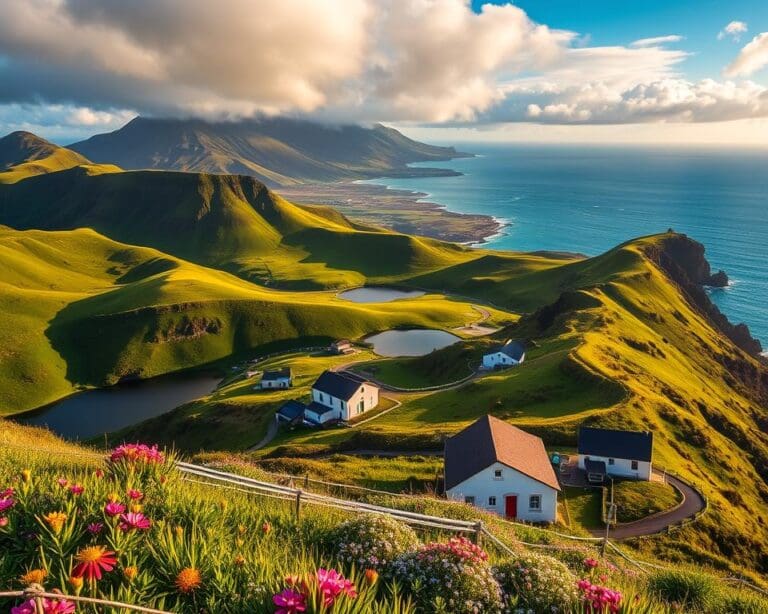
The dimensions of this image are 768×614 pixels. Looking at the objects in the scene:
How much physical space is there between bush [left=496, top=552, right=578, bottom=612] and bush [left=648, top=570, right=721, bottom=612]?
21.5 feet

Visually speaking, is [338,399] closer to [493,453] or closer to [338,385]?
[338,385]

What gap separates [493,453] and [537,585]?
32621mm

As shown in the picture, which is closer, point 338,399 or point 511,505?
point 511,505

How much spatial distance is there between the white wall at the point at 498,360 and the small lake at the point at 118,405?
58499mm

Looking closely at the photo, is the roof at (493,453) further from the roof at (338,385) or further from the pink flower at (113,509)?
the pink flower at (113,509)

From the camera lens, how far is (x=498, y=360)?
91.4 metres

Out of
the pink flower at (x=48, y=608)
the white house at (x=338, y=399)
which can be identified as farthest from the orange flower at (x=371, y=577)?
the white house at (x=338, y=399)

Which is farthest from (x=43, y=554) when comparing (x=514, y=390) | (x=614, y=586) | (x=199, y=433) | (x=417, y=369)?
(x=417, y=369)

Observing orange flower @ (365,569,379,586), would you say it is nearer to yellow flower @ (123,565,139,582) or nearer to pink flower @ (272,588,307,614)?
pink flower @ (272,588,307,614)

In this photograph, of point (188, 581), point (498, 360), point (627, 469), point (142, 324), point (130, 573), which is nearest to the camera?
point (130, 573)

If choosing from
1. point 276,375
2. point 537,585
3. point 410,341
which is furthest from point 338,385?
point 537,585

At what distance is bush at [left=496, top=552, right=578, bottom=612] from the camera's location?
9000 millimetres

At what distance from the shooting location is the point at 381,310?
6156 inches

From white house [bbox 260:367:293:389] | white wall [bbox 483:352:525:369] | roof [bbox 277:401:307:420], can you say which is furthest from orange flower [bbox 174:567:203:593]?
white house [bbox 260:367:293:389]
